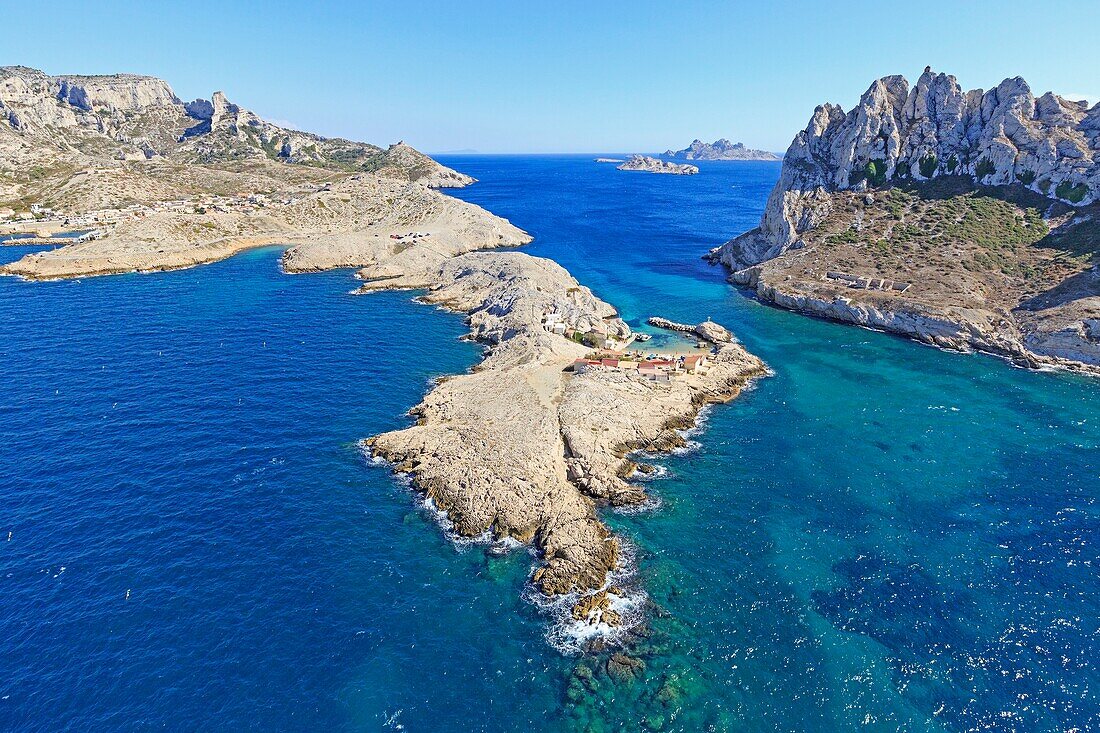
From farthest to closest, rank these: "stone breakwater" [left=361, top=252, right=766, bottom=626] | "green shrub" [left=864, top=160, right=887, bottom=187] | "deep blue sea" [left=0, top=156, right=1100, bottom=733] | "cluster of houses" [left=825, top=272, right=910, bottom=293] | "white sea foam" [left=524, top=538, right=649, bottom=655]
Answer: "green shrub" [left=864, top=160, right=887, bottom=187] < "cluster of houses" [left=825, top=272, right=910, bottom=293] < "stone breakwater" [left=361, top=252, right=766, bottom=626] < "white sea foam" [left=524, top=538, right=649, bottom=655] < "deep blue sea" [left=0, top=156, right=1100, bottom=733]

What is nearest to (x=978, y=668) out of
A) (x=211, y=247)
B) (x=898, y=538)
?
(x=898, y=538)

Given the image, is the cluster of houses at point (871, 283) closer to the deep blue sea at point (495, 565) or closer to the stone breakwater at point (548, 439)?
the deep blue sea at point (495, 565)

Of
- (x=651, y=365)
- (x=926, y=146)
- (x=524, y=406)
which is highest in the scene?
(x=926, y=146)

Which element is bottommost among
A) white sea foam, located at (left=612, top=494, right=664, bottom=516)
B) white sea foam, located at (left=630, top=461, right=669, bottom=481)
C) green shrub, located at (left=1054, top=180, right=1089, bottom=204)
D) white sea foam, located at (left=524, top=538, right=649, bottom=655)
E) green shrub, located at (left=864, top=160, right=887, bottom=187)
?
white sea foam, located at (left=524, top=538, right=649, bottom=655)

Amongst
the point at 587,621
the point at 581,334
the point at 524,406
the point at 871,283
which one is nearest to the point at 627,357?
the point at 581,334

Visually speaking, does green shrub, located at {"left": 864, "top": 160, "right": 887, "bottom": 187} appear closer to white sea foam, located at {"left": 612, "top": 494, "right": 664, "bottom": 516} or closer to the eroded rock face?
the eroded rock face

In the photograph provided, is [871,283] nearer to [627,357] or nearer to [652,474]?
[627,357]

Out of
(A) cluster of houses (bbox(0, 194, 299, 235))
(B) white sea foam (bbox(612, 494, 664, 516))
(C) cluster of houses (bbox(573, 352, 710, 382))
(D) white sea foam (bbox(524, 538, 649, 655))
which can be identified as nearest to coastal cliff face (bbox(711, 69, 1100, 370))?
(C) cluster of houses (bbox(573, 352, 710, 382))
